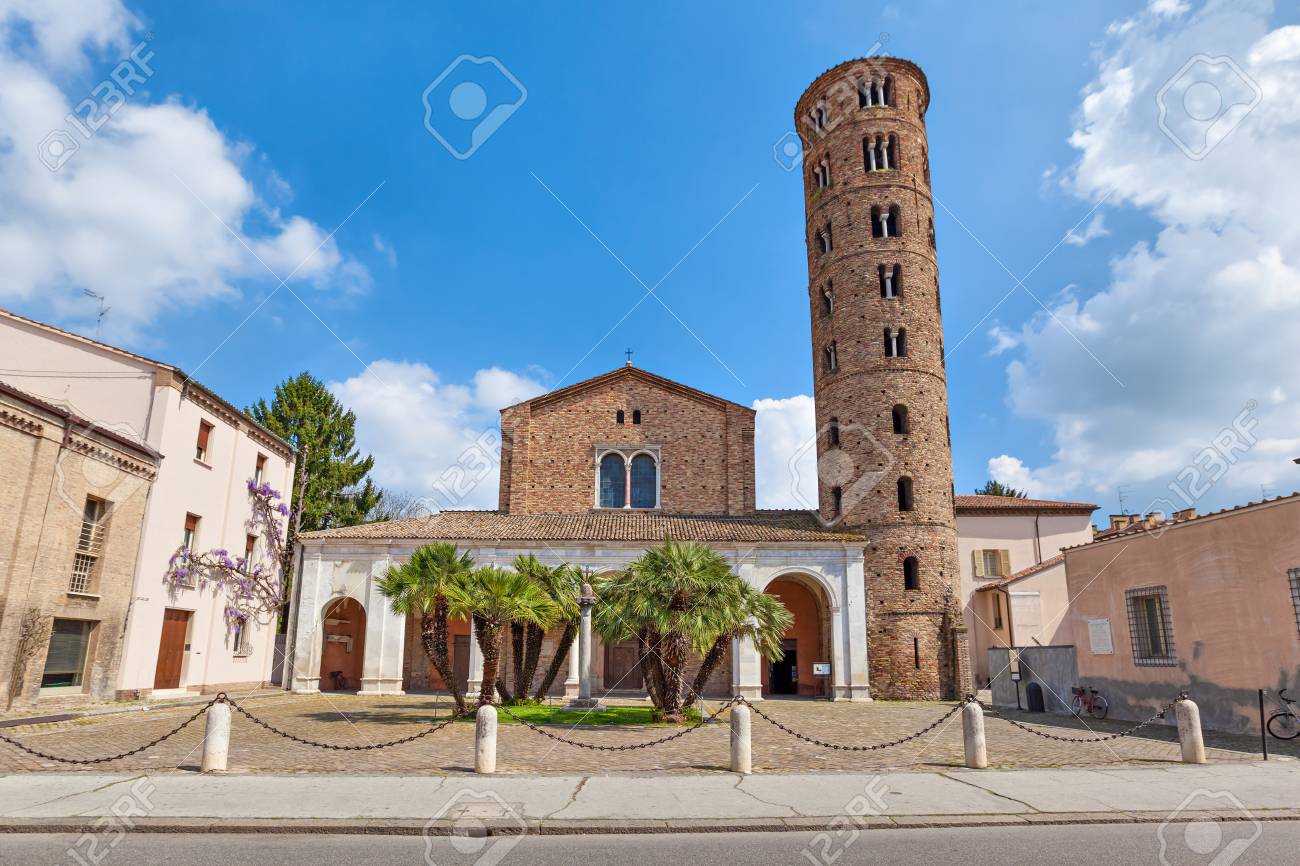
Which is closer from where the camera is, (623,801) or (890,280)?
(623,801)

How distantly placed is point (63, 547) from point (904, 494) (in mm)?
25982

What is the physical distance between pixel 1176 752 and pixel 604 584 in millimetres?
12956

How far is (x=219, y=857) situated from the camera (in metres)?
6.75

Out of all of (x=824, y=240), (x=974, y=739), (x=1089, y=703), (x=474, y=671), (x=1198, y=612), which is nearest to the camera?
(x=974, y=739)

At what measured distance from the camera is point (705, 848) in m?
7.24

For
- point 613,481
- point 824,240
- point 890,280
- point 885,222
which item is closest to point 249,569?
point 613,481

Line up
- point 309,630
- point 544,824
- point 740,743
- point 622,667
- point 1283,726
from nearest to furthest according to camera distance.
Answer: point 544,824
point 740,743
point 1283,726
point 309,630
point 622,667

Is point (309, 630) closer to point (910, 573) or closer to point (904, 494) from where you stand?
point (910, 573)

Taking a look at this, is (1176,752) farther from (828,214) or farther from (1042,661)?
(828,214)

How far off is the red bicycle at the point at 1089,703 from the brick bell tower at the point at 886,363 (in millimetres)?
6314

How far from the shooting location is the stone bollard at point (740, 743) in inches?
434

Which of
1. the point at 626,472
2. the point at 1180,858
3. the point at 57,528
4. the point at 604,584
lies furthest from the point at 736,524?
the point at 1180,858

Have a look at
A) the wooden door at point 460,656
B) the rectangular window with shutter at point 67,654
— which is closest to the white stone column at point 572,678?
the wooden door at point 460,656

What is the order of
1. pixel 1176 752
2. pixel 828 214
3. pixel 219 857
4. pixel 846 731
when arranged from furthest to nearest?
1. pixel 828 214
2. pixel 846 731
3. pixel 1176 752
4. pixel 219 857
